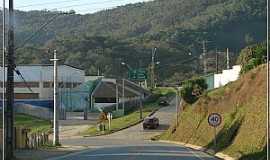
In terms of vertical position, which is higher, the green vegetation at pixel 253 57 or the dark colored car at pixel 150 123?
the green vegetation at pixel 253 57

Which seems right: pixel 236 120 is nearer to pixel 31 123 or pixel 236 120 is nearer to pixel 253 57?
pixel 253 57

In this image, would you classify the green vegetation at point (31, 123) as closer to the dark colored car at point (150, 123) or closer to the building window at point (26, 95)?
the dark colored car at point (150, 123)

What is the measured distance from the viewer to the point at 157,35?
162 m

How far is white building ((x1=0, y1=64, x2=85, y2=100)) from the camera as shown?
13688cm

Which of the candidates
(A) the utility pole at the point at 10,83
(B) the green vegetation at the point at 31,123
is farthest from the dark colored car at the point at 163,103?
(A) the utility pole at the point at 10,83

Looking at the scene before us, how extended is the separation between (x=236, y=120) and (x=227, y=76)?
30.6 m

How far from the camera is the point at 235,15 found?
138 meters

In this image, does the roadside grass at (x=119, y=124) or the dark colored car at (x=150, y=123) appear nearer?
the dark colored car at (x=150, y=123)

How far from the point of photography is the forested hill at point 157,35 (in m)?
140

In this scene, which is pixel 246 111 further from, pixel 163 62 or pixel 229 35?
pixel 163 62

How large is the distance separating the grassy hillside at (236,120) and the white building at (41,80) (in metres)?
72.6

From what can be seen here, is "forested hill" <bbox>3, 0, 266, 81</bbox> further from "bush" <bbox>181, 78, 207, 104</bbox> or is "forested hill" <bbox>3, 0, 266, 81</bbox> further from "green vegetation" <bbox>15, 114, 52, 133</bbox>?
"bush" <bbox>181, 78, 207, 104</bbox>

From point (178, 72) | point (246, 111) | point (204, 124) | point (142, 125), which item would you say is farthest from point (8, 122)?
point (178, 72)

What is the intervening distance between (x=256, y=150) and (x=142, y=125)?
55.6 meters
